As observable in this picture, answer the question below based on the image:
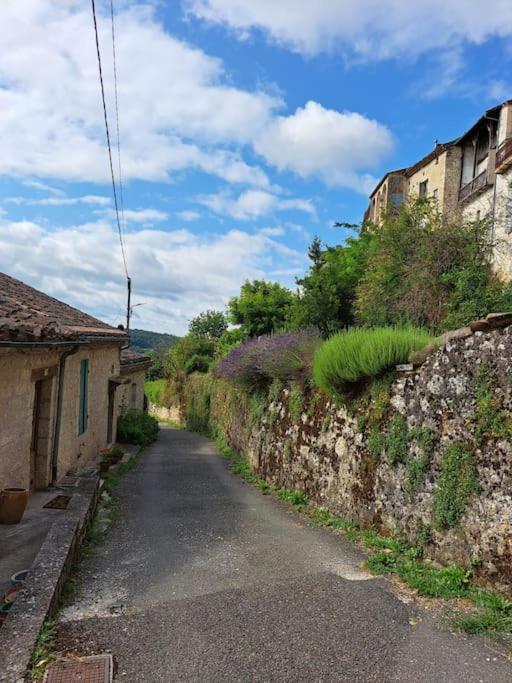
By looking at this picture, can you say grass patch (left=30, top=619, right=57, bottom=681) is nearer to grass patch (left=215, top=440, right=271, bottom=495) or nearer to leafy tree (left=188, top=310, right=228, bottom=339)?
grass patch (left=215, top=440, right=271, bottom=495)

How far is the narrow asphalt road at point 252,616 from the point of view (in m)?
3.23

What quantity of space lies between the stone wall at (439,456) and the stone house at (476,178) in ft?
32.3

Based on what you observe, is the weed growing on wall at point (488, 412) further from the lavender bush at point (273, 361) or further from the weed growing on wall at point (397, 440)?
the lavender bush at point (273, 361)

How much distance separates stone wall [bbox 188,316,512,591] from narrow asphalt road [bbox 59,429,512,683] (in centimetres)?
72

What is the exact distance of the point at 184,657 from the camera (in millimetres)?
3270

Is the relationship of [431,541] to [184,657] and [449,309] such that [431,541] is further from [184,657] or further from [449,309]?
[449,309]

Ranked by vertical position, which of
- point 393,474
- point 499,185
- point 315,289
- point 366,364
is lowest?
point 393,474

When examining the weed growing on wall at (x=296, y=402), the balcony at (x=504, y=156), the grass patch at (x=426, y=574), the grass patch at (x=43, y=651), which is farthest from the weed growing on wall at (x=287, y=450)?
the balcony at (x=504, y=156)

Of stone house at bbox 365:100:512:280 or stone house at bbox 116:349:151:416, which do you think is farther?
stone house at bbox 116:349:151:416

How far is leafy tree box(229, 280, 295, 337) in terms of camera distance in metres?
27.2

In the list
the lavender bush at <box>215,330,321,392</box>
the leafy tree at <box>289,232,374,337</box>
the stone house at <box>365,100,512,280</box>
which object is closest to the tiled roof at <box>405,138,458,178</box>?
the stone house at <box>365,100,512,280</box>

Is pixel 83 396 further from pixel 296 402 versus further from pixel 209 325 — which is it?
pixel 209 325

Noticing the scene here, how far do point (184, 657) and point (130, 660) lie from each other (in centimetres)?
35

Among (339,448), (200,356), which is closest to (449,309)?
(339,448)
